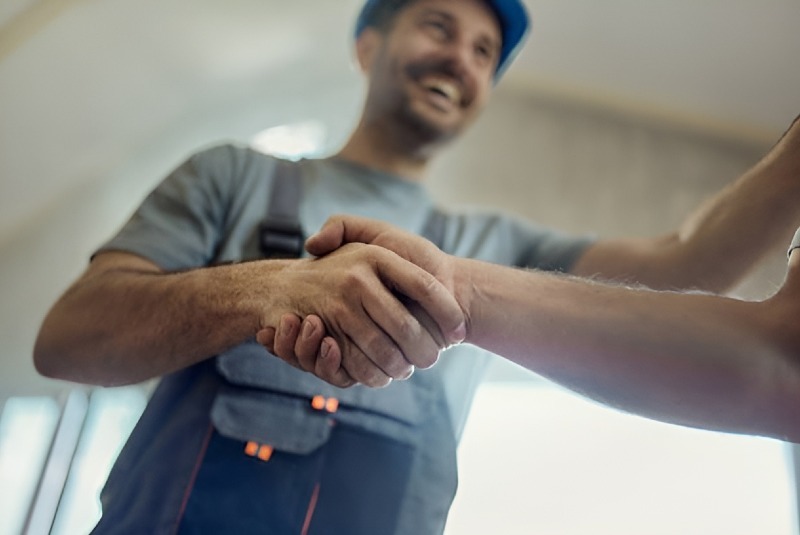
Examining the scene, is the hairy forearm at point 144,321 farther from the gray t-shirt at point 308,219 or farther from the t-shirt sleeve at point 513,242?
the t-shirt sleeve at point 513,242

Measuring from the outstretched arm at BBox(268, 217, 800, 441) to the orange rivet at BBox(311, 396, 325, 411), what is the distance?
4.2 inches

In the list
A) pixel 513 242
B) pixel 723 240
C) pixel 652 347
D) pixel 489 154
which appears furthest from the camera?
pixel 489 154

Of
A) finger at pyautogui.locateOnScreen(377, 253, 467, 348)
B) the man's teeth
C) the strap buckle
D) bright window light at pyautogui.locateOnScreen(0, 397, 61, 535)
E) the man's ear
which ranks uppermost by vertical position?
the man's ear

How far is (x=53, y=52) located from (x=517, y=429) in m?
0.58

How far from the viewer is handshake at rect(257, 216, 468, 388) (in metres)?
0.44

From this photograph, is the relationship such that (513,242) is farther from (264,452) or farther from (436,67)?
(264,452)

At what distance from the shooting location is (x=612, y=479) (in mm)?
674

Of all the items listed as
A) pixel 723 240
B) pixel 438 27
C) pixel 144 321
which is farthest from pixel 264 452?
pixel 438 27

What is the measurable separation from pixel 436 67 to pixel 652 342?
1.56 ft

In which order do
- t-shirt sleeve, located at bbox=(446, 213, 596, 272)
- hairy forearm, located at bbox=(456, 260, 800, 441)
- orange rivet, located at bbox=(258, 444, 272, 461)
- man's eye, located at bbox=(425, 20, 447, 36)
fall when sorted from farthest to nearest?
man's eye, located at bbox=(425, 20, 447, 36) < t-shirt sleeve, located at bbox=(446, 213, 596, 272) < orange rivet, located at bbox=(258, 444, 272, 461) < hairy forearm, located at bbox=(456, 260, 800, 441)

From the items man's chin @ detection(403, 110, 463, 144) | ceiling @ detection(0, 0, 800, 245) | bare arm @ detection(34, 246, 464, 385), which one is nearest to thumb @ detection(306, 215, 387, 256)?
bare arm @ detection(34, 246, 464, 385)

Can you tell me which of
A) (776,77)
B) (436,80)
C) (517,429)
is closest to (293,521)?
(517,429)

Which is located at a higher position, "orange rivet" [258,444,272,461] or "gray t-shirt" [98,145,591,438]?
"gray t-shirt" [98,145,591,438]

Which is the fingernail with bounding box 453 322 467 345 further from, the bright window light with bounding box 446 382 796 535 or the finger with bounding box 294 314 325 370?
the bright window light with bounding box 446 382 796 535
